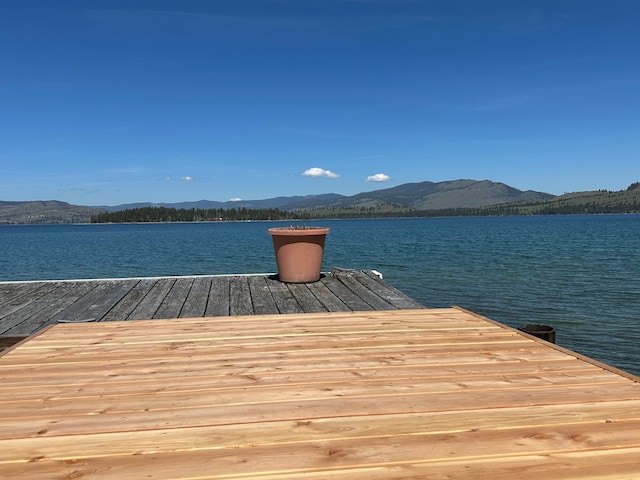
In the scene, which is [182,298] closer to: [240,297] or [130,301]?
[130,301]

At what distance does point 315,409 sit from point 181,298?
4.38 m

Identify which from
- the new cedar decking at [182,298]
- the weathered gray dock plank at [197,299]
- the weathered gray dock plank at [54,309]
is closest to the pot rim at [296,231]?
the new cedar decking at [182,298]

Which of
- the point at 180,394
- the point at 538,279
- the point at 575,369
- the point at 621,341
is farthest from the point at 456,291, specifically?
the point at 180,394

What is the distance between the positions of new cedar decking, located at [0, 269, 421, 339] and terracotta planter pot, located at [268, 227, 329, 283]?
16 centimetres

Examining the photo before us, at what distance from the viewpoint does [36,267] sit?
28344mm

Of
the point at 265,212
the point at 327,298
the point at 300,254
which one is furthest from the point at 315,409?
the point at 265,212

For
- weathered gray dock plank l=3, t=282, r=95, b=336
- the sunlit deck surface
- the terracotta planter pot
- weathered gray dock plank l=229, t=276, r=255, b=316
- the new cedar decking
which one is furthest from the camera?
the terracotta planter pot

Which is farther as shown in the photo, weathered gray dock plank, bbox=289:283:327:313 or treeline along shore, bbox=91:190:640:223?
treeline along shore, bbox=91:190:640:223

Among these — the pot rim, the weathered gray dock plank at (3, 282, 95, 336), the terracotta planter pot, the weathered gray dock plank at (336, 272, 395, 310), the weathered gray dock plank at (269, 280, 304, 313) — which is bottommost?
the weathered gray dock plank at (3, 282, 95, 336)

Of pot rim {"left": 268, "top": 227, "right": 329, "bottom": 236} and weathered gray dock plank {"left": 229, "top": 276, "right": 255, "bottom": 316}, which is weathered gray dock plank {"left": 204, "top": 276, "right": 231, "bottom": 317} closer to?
weathered gray dock plank {"left": 229, "top": 276, "right": 255, "bottom": 316}

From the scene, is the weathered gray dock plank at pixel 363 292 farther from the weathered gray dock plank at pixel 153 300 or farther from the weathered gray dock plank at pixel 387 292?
the weathered gray dock plank at pixel 153 300

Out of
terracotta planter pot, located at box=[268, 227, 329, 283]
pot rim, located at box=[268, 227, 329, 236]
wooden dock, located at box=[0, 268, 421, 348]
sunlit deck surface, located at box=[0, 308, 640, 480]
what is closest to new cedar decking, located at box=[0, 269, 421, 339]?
wooden dock, located at box=[0, 268, 421, 348]

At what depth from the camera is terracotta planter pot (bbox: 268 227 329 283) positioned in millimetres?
7082

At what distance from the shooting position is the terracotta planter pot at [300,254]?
708cm
